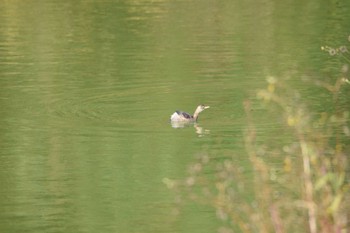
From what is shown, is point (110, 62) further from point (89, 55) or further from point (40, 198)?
point (40, 198)

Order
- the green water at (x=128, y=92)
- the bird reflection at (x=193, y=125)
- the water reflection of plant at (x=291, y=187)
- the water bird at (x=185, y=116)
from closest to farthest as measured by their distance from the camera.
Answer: the water reflection of plant at (x=291, y=187), the green water at (x=128, y=92), the bird reflection at (x=193, y=125), the water bird at (x=185, y=116)

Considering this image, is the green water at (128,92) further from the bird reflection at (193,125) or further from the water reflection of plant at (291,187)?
A: the water reflection of plant at (291,187)

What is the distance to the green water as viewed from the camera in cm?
1223

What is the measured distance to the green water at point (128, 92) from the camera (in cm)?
1223

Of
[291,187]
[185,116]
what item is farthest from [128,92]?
[291,187]

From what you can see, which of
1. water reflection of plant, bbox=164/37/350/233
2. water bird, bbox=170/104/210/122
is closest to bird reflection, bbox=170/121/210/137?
water bird, bbox=170/104/210/122

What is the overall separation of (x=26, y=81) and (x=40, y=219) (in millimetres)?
8592

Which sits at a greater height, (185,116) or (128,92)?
(128,92)

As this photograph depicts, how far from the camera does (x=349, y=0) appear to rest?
33.6 m

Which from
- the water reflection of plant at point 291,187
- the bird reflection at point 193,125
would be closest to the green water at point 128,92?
the bird reflection at point 193,125

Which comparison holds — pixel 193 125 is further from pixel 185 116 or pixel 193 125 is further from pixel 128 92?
pixel 128 92

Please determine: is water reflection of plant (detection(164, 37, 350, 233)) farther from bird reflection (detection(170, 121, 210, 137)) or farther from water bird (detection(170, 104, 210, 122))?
water bird (detection(170, 104, 210, 122))

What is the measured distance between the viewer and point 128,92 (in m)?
18.5

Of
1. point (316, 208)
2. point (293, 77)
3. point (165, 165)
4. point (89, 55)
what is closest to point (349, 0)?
point (89, 55)
